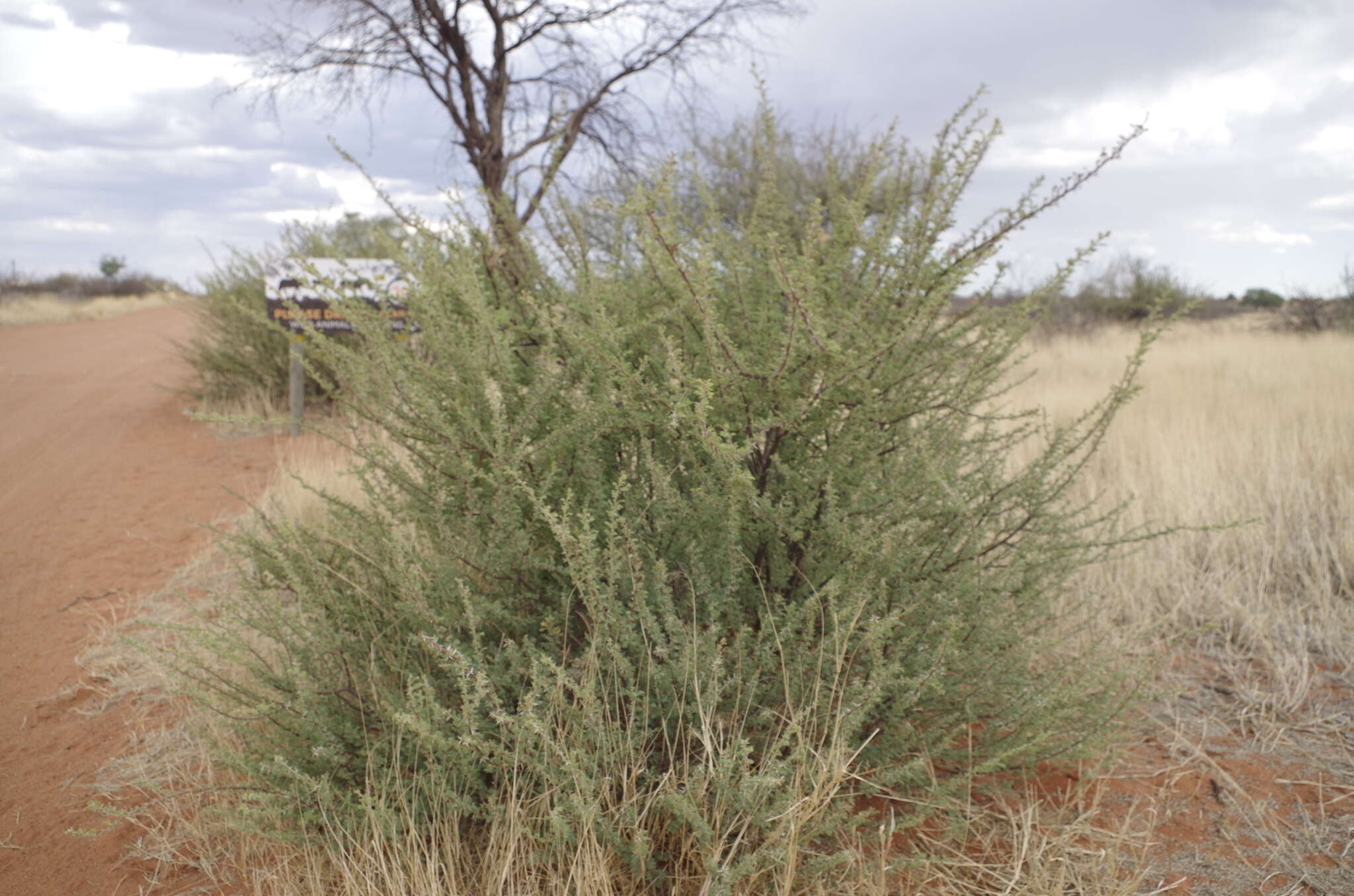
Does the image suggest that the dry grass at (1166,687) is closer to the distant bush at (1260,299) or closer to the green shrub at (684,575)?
the green shrub at (684,575)

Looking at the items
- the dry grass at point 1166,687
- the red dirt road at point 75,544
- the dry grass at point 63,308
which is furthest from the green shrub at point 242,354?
the dry grass at point 63,308

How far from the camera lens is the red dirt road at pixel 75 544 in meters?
3.26

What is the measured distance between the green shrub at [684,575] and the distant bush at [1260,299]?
38.5 m

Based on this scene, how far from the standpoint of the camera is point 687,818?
2275 mm

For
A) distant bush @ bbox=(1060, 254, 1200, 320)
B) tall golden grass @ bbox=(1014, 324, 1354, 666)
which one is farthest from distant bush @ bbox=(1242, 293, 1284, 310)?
tall golden grass @ bbox=(1014, 324, 1354, 666)

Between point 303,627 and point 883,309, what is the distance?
7.15 feet

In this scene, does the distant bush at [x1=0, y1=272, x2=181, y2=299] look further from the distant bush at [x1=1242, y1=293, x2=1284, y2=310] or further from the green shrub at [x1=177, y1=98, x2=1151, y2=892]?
the distant bush at [x1=1242, y1=293, x2=1284, y2=310]

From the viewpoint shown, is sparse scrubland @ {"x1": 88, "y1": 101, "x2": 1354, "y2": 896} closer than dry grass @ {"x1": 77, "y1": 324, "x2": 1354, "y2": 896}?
Yes

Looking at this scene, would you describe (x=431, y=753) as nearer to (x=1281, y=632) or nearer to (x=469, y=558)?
(x=469, y=558)

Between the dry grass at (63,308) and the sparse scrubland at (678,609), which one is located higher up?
the dry grass at (63,308)

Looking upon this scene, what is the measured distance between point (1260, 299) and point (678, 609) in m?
43.4

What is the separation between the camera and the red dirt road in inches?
128

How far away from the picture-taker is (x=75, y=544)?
6711mm

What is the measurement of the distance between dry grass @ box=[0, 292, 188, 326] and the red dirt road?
434 inches
